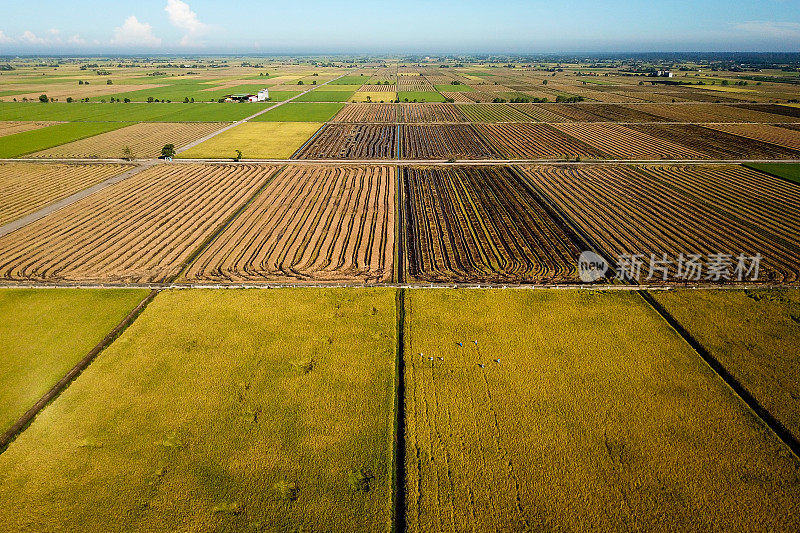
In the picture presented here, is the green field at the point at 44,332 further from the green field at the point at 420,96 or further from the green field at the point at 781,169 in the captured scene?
the green field at the point at 420,96

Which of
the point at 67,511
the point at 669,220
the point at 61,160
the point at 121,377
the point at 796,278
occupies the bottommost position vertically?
the point at 67,511

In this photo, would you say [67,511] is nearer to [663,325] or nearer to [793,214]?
[663,325]

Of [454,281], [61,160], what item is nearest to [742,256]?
[454,281]

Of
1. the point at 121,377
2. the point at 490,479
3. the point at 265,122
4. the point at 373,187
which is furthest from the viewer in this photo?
the point at 265,122

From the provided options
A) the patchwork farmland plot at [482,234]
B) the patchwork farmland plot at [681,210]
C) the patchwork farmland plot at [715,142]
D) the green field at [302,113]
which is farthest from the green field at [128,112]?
the patchwork farmland plot at [715,142]

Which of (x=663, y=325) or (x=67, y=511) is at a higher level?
(x=663, y=325)

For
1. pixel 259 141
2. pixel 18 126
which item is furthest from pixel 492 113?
pixel 18 126

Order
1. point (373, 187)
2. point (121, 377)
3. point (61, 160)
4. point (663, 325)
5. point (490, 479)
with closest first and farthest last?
point (490, 479)
point (121, 377)
point (663, 325)
point (373, 187)
point (61, 160)
